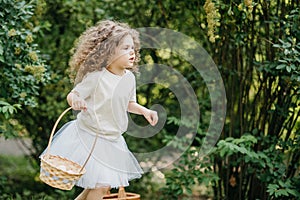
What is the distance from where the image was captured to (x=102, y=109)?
3250 mm

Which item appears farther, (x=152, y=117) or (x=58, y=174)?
(x=152, y=117)

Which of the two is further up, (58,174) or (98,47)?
(98,47)

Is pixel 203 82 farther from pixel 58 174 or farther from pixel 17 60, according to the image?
pixel 58 174

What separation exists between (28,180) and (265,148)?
3093 millimetres

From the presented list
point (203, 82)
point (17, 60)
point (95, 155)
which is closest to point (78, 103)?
point (95, 155)

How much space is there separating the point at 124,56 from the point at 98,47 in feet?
0.61

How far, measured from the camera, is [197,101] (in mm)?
5000

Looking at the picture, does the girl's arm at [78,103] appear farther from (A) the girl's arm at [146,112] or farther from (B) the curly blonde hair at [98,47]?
(A) the girl's arm at [146,112]

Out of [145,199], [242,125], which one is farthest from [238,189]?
[145,199]

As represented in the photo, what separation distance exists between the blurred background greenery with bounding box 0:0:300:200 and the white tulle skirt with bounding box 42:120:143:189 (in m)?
0.69

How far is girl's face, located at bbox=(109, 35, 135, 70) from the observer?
331cm

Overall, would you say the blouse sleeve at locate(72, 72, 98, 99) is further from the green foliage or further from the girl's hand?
the green foliage

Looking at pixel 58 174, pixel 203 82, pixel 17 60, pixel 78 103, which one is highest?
pixel 17 60

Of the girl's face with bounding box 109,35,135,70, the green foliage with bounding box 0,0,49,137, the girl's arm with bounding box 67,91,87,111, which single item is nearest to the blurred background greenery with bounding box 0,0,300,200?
the green foliage with bounding box 0,0,49,137
